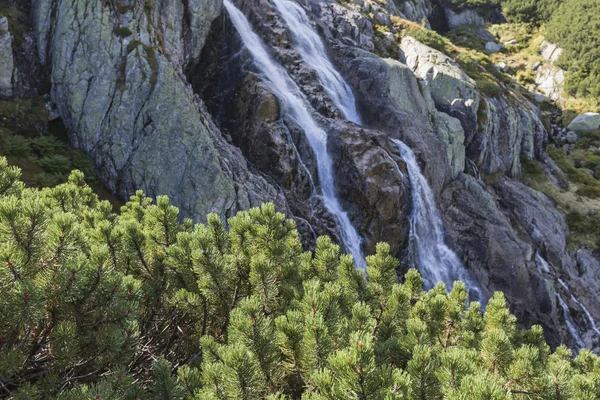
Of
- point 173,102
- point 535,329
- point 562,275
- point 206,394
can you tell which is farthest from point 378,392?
point 562,275

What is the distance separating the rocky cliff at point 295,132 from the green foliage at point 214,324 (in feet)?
35.9

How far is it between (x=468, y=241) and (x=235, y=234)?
22932 mm

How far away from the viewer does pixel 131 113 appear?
16.2 m

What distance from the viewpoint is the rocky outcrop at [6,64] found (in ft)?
52.5

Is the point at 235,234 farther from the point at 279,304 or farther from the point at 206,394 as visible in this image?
the point at 206,394

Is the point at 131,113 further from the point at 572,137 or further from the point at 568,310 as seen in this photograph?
the point at 572,137

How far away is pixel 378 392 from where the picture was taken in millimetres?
2229

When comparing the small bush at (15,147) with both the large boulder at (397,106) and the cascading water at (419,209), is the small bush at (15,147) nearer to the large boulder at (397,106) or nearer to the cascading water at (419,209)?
the cascading water at (419,209)

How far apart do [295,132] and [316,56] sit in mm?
12209

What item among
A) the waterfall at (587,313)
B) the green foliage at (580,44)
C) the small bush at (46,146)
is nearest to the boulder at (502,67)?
the green foliage at (580,44)

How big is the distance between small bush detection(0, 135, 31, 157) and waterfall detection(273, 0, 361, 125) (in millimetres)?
18394

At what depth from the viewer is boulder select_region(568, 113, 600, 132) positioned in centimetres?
5028

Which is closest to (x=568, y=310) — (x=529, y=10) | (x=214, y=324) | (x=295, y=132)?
(x=295, y=132)

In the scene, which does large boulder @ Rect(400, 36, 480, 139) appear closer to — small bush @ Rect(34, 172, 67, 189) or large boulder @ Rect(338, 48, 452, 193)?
large boulder @ Rect(338, 48, 452, 193)
